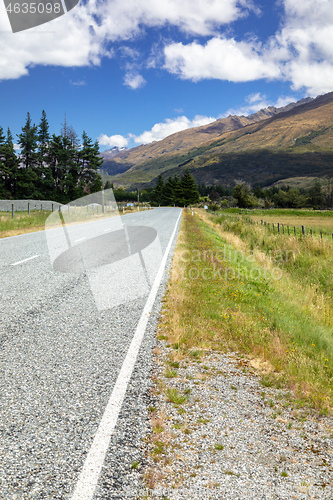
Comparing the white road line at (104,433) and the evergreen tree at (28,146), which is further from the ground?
the evergreen tree at (28,146)

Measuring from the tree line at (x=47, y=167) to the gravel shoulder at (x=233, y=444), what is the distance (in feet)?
182

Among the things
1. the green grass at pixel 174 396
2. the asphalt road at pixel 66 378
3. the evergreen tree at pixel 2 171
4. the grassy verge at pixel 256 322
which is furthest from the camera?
the evergreen tree at pixel 2 171

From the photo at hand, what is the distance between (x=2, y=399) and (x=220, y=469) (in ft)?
6.53

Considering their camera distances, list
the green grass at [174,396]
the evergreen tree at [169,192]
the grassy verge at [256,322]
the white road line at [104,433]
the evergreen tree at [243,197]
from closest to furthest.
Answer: the white road line at [104,433], the green grass at [174,396], the grassy verge at [256,322], the evergreen tree at [243,197], the evergreen tree at [169,192]

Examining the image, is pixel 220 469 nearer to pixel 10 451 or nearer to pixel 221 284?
pixel 10 451

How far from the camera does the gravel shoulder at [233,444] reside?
2098mm

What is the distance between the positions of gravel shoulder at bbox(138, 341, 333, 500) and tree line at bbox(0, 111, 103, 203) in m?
55.3

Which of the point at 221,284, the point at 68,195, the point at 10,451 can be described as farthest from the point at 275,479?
the point at 68,195

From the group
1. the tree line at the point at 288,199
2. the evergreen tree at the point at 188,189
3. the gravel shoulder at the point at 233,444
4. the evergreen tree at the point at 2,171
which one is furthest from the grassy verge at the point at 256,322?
the evergreen tree at the point at 188,189

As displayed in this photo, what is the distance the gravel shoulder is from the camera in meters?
2.10

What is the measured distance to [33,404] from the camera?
292 centimetres

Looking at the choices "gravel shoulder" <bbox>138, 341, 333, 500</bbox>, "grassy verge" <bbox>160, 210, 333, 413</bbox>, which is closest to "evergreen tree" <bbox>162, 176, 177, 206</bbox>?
"grassy verge" <bbox>160, 210, 333, 413</bbox>

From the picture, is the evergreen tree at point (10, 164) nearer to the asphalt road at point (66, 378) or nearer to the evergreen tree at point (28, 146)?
the evergreen tree at point (28, 146)

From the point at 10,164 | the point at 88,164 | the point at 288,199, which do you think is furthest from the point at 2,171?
the point at 288,199
